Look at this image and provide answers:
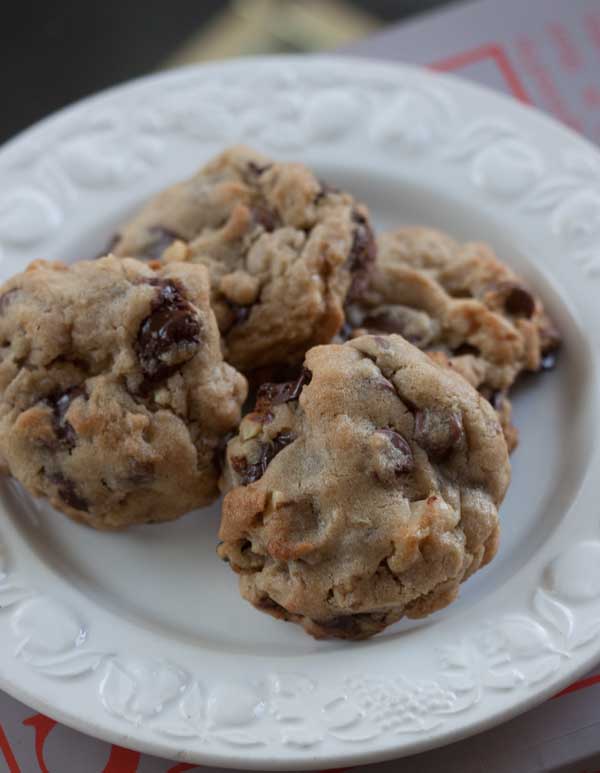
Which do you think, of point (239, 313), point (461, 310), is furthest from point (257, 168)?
point (461, 310)

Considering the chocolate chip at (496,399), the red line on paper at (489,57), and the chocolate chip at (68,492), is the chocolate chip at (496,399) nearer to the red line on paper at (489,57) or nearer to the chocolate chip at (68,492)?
the chocolate chip at (68,492)

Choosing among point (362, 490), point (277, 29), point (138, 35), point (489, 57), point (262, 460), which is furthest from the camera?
point (138, 35)

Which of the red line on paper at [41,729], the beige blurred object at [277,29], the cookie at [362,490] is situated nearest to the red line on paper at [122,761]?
the red line on paper at [41,729]

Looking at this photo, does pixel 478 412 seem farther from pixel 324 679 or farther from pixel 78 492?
pixel 78 492

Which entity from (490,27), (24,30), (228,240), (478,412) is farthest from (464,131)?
(24,30)

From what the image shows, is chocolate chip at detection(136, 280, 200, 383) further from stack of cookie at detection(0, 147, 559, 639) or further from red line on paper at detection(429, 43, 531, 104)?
red line on paper at detection(429, 43, 531, 104)

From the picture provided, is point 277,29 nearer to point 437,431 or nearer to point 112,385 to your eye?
point 112,385

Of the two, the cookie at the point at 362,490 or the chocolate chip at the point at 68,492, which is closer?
the cookie at the point at 362,490
